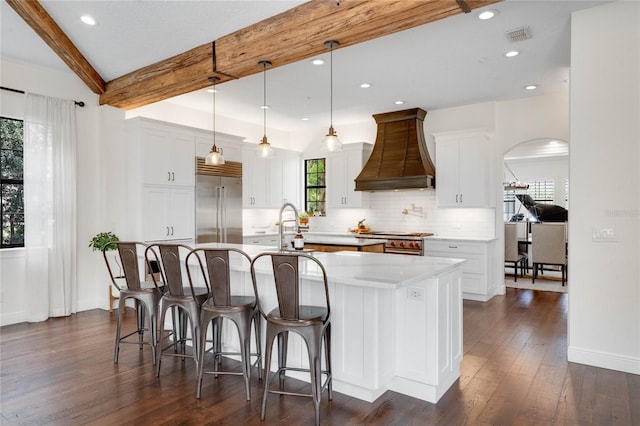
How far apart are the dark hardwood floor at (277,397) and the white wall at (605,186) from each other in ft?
1.08

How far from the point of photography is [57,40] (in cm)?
420

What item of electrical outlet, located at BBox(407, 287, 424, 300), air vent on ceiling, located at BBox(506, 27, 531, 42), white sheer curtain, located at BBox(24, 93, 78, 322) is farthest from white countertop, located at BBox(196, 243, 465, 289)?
white sheer curtain, located at BBox(24, 93, 78, 322)

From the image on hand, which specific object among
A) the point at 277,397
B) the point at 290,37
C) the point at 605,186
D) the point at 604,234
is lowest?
the point at 277,397

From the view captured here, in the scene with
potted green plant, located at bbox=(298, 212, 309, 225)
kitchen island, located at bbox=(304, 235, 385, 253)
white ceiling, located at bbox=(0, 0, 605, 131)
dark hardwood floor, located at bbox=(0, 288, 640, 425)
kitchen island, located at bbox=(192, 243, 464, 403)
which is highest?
white ceiling, located at bbox=(0, 0, 605, 131)

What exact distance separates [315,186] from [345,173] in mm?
908

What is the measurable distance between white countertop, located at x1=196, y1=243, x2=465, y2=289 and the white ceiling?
6.21 ft

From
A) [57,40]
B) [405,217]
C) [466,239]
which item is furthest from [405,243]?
[57,40]

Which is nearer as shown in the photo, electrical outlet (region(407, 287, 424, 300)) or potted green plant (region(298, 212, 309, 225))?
electrical outlet (region(407, 287, 424, 300))

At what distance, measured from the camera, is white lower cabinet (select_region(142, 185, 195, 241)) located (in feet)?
17.4

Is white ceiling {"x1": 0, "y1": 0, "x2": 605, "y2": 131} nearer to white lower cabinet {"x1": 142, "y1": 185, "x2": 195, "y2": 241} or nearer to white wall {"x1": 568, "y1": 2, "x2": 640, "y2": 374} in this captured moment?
white wall {"x1": 568, "y1": 2, "x2": 640, "y2": 374}

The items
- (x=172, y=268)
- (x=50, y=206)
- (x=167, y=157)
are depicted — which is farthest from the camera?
(x=167, y=157)

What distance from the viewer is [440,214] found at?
6.86 metres

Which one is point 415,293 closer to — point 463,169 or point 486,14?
point 486,14

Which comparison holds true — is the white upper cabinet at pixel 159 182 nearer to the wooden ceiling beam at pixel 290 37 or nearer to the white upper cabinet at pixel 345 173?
the wooden ceiling beam at pixel 290 37
